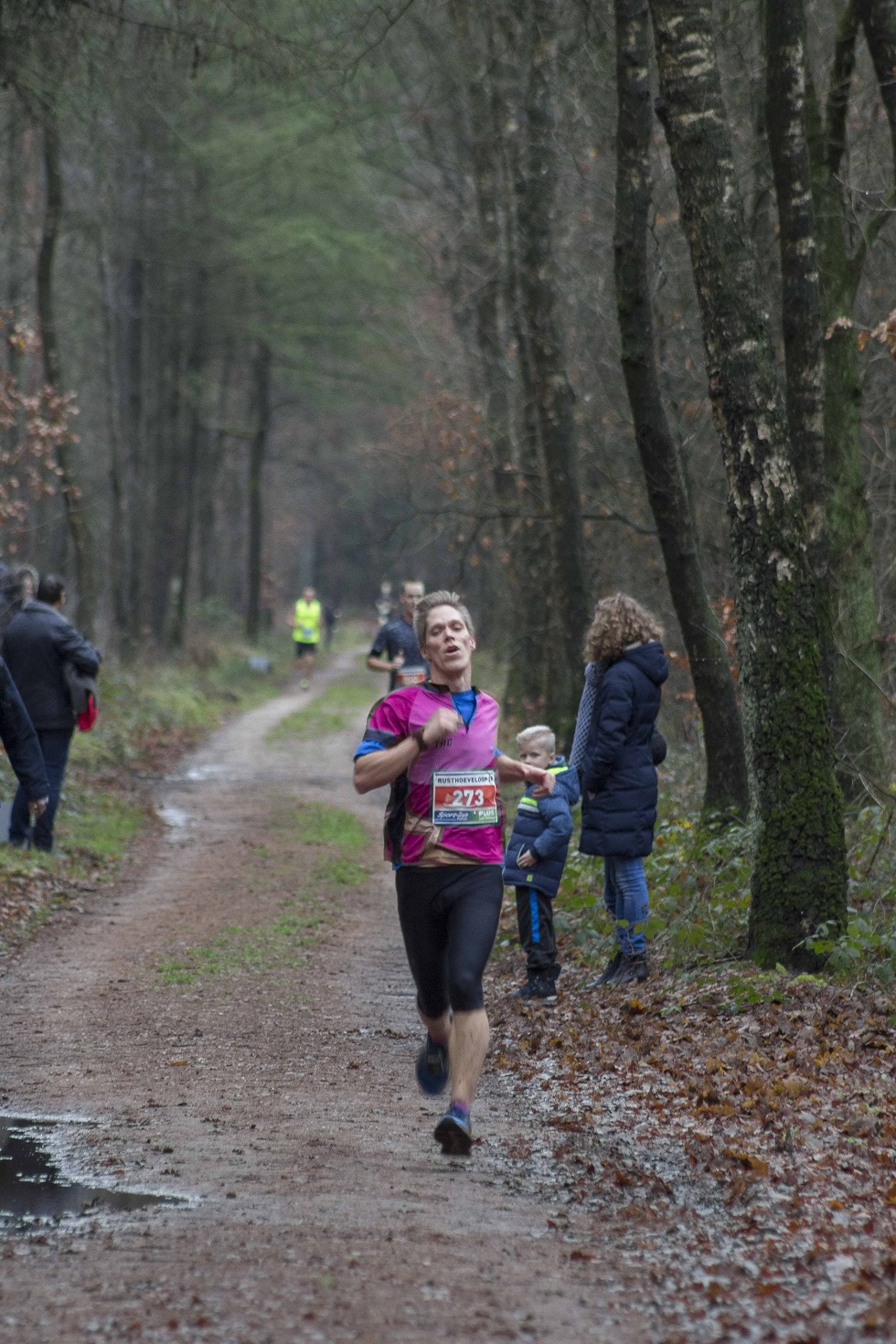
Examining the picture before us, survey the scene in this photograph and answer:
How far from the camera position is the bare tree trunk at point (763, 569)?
7.59 m

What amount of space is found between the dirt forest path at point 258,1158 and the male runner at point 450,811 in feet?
→ 2.14

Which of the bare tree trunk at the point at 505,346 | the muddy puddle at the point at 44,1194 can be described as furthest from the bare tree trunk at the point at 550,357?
the muddy puddle at the point at 44,1194

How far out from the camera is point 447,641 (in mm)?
5695

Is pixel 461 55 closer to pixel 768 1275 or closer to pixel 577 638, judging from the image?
pixel 577 638

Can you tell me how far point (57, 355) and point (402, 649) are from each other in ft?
28.6

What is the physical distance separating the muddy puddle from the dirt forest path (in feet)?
0.31

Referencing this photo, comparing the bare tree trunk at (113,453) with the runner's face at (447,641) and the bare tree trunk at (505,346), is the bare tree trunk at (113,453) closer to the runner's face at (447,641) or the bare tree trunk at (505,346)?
the bare tree trunk at (505,346)

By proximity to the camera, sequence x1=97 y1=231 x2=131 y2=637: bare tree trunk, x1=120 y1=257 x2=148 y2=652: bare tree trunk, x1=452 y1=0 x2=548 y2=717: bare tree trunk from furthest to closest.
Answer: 1. x1=120 y1=257 x2=148 y2=652: bare tree trunk
2. x1=97 y1=231 x2=131 y2=637: bare tree trunk
3. x1=452 y1=0 x2=548 y2=717: bare tree trunk

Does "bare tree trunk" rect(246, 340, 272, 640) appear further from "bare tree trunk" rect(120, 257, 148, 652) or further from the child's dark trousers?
the child's dark trousers

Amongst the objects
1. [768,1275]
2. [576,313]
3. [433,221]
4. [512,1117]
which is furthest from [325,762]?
[768,1275]

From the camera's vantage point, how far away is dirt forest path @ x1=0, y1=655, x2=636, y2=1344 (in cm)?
391

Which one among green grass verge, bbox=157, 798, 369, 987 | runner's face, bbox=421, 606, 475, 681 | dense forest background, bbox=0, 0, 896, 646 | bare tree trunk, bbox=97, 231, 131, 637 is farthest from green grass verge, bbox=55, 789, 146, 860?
bare tree trunk, bbox=97, 231, 131, 637

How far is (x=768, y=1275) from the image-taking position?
4.30m

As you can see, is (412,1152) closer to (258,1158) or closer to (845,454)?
(258,1158)
